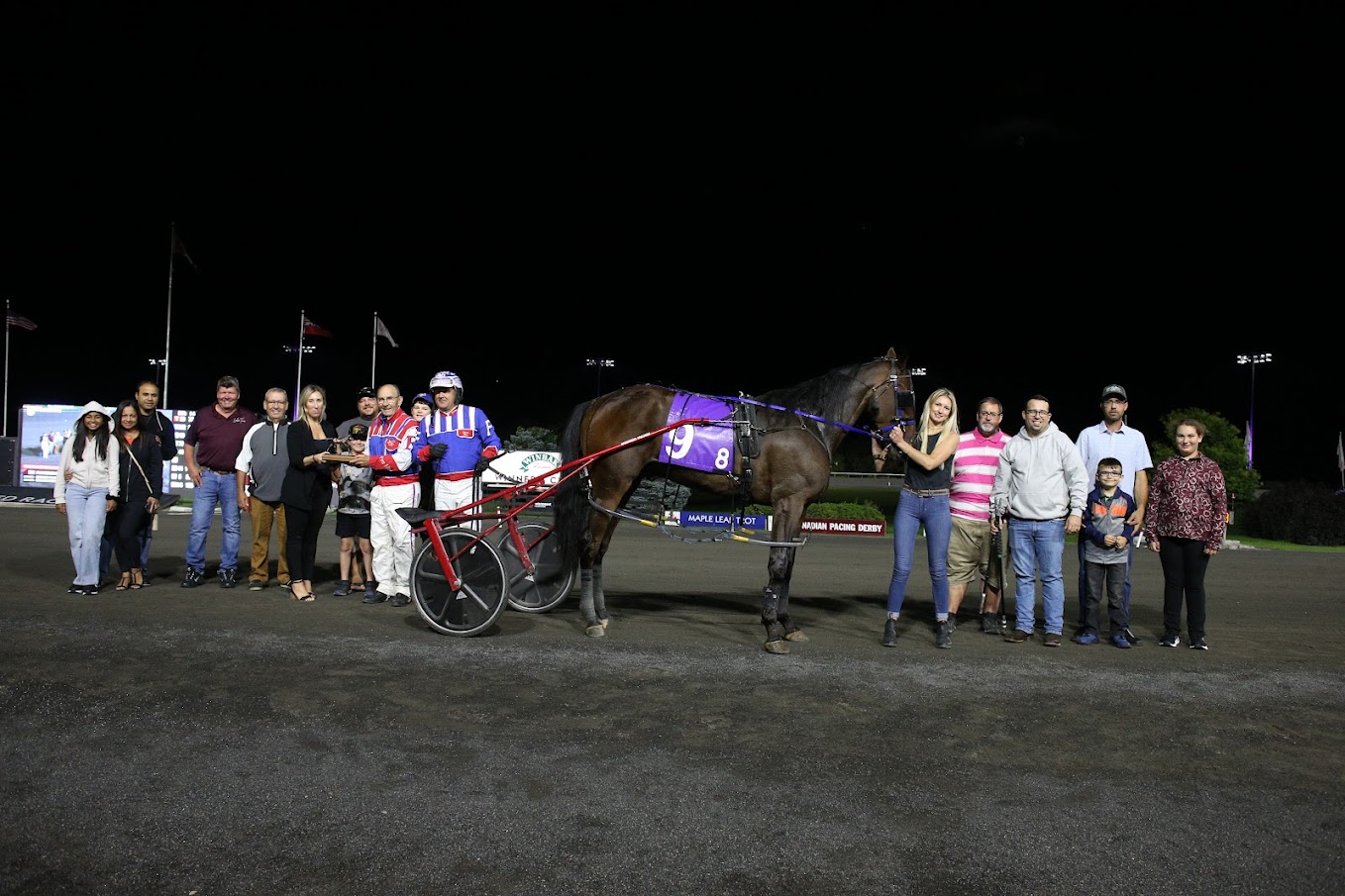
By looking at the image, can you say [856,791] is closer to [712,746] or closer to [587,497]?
[712,746]

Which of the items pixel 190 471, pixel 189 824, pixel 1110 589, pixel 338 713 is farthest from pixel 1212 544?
pixel 190 471

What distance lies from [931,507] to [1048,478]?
1008mm

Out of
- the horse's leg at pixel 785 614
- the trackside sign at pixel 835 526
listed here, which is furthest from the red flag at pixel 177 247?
the horse's leg at pixel 785 614

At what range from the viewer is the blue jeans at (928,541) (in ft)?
20.6

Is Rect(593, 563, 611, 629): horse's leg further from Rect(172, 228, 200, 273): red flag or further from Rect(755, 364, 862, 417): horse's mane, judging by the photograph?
Rect(172, 228, 200, 273): red flag

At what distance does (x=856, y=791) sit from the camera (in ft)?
11.5

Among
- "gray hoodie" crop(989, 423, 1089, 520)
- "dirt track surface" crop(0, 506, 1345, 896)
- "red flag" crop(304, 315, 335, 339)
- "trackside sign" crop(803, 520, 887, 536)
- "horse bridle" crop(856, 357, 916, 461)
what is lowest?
"dirt track surface" crop(0, 506, 1345, 896)

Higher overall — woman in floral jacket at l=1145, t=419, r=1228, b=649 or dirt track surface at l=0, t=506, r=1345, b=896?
woman in floral jacket at l=1145, t=419, r=1228, b=649

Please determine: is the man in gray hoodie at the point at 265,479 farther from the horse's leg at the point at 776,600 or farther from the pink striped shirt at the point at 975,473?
the pink striped shirt at the point at 975,473

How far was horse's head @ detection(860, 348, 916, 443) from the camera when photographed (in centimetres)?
666

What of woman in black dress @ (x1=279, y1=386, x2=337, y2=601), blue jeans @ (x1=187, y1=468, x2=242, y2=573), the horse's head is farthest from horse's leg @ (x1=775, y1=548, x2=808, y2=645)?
blue jeans @ (x1=187, y1=468, x2=242, y2=573)

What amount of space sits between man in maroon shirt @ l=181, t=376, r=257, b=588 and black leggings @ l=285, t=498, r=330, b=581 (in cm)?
64

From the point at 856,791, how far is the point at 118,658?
4.50 m

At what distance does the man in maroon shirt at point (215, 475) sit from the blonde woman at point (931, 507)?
593 centimetres
